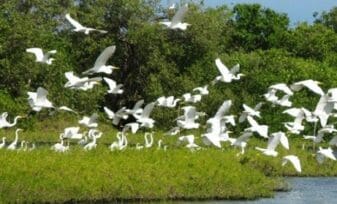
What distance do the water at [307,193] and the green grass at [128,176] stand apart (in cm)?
43

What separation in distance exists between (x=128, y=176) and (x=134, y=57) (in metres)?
23.6

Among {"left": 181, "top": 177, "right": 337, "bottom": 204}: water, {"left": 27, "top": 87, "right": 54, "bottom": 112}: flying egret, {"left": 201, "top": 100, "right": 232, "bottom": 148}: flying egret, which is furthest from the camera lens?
{"left": 181, "top": 177, "right": 337, "bottom": 204}: water

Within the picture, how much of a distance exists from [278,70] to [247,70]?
153 centimetres

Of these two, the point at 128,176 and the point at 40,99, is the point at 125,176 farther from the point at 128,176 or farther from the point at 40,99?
the point at 40,99

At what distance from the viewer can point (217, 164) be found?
24016 millimetres

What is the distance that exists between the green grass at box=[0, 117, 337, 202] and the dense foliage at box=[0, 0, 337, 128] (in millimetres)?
16566

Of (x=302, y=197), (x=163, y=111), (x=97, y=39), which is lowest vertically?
(x=302, y=197)

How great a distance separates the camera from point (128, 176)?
22016 millimetres

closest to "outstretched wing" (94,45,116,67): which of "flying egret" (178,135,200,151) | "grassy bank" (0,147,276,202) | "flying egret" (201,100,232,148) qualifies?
"grassy bank" (0,147,276,202)

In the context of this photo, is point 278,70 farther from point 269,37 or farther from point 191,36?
point 269,37

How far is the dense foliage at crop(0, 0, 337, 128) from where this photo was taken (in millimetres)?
41000

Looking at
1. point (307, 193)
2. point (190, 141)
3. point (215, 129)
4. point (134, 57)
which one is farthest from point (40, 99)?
point (134, 57)

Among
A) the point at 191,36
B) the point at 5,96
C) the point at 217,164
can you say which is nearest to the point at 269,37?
the point at 191,36

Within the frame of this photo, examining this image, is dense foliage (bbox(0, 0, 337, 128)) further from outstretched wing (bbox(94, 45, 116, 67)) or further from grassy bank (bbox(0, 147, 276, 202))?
outstretched wing (bbox(94, 45, 116, 67))
